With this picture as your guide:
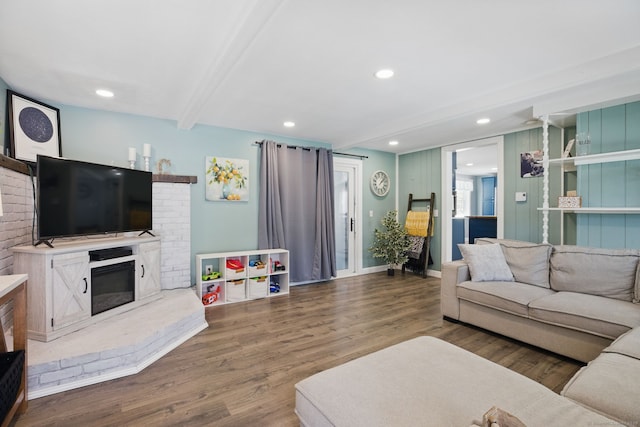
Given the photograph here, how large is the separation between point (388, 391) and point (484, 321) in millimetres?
2112

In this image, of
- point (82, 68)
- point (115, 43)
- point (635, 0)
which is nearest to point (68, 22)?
point (115, 43)

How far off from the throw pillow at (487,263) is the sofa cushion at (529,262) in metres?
0.07

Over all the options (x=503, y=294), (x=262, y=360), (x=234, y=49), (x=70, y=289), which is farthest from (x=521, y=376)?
(x=70, y=289)

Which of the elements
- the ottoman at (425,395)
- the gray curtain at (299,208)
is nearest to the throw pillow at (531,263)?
the ottoman at (425,395)

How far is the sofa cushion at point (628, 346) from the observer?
62.1 inches

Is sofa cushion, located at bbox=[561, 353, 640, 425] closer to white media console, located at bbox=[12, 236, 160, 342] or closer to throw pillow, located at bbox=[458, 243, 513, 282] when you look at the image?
throw pillow, located at bbox=[458, 243, 513, 282]

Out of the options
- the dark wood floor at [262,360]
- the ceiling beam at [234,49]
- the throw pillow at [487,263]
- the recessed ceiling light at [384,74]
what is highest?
the recessed ceiling light at [384,74]

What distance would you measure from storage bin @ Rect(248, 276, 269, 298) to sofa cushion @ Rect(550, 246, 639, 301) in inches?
129

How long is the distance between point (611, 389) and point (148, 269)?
3584mm

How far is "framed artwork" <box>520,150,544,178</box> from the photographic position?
3.92 metres

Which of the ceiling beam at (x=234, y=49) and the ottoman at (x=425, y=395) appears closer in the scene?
the ottoman at (x=425, y=395)

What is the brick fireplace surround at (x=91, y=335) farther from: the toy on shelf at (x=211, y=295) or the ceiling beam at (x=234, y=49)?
the ceiling beam at (x=234, y=49)

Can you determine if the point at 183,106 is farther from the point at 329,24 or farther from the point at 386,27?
the point at 386,27

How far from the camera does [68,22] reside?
1909mm
